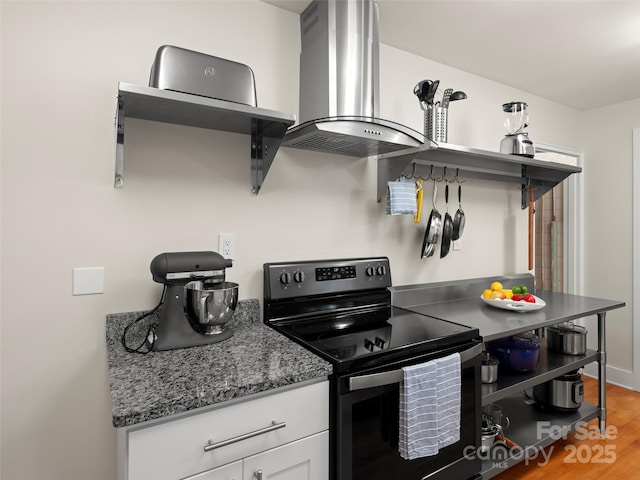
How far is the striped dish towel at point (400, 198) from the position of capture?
1949mm

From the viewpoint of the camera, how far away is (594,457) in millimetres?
2195

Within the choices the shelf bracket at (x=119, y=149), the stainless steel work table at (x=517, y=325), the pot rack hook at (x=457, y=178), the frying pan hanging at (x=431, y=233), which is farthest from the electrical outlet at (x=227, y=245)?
the pot rack hook at (x=457, y=178)

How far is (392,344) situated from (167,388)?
0.75 meters

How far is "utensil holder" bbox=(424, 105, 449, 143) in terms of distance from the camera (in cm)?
199

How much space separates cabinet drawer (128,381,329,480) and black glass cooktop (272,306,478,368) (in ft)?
0.55

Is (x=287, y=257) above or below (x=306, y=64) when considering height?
below

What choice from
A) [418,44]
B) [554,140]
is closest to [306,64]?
[418,44]

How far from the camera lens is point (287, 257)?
1.79 metres

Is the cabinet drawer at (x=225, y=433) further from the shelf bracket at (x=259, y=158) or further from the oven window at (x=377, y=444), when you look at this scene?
the shelf bracket at (x=259, y=158)

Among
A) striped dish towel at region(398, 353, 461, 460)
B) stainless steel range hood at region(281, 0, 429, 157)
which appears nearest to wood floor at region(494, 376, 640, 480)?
striped dish towel at region(398, 353, 461, 460)

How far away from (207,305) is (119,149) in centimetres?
62

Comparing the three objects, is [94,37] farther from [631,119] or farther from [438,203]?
[631,119]

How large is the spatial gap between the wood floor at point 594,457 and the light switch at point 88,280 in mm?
2108

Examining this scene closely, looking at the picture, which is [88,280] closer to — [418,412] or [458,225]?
[418,412]
